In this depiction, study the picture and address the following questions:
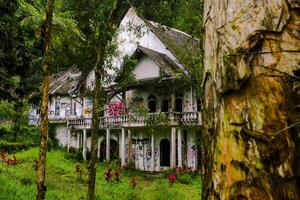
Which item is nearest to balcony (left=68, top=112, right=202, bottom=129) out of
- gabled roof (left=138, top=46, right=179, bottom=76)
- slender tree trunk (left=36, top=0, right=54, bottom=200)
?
gabled roof (left=138, top=46, right=179, bottom=76)

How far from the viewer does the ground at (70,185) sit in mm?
14312

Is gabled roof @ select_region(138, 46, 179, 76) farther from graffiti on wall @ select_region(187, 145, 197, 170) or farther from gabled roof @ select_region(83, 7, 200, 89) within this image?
graffiti on wall @ select_region(187, 145, 197, 170)

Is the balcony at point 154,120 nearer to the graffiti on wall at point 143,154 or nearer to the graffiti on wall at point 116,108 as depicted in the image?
the graffiti on wall at point 116,108

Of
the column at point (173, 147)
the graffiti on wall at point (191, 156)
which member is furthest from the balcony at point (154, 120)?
the graffiti on wall at point (191, 156)

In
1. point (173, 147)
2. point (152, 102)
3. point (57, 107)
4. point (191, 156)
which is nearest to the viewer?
point (173, 147)

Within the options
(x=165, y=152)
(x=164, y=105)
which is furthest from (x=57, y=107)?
(x=165, y=152)

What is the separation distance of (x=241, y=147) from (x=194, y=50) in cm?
2354

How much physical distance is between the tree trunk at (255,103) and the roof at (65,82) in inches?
1351

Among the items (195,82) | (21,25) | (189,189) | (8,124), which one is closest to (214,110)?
(21,25)

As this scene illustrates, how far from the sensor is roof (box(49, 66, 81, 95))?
1454 inches

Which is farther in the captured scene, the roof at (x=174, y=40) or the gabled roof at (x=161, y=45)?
the roof at (x=174, y=40)

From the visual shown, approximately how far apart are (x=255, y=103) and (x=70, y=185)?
1926 cm

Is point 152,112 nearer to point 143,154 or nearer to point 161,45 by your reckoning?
point 143,154

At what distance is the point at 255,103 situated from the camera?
4.79 ft
